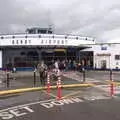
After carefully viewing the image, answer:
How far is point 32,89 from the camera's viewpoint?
24422 mm

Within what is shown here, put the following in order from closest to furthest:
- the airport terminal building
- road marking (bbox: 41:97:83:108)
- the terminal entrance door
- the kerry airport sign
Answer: road marking (bbox: 41:97:83:108)
the kerry airport sign
the airport terminal building
the terminal entrance door

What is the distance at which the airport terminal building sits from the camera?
59.1 m

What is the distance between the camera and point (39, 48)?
60406 millimetres

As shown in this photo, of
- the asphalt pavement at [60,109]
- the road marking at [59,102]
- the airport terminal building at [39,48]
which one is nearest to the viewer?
the asphalt pavement at [60,109]

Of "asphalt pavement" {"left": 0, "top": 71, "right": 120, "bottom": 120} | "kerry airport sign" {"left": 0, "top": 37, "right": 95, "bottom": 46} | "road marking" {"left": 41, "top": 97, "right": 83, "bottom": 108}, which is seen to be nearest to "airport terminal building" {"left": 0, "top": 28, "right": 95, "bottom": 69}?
"kerry airport sign" {"left": 0, "top": 37, "right": 95, "bottom": 46}

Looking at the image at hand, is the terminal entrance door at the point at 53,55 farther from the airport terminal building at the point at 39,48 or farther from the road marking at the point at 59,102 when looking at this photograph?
the road marking at the point at 59,102

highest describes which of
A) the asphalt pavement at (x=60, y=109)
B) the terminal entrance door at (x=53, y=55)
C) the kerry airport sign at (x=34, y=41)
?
the kerry airport sign at (x=34, y=41)

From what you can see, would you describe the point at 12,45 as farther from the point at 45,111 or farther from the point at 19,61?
the point at 45,111

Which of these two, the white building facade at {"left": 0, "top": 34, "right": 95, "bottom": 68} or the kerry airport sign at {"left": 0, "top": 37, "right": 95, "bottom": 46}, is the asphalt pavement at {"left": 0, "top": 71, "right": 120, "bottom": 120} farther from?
the kerry airport sign at {"left": 0, "top": 37, "right": 95, "bottom": 46}

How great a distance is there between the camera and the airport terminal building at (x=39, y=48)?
59125 millimetres

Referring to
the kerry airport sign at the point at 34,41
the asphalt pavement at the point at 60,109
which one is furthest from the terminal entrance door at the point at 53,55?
the asphalt pavement at the point at 60,109

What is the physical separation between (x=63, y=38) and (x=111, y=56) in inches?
317

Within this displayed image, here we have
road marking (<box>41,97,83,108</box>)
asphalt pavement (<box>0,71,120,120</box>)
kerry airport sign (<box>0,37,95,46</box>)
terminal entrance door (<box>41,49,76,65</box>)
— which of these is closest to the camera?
asphalt pavement (<box>0,71,120,120</box>)

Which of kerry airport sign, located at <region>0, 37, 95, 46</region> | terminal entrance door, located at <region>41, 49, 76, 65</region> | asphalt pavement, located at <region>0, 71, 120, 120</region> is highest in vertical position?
kerry airport sign, located at <region>0, 37, 95, 46</region>
